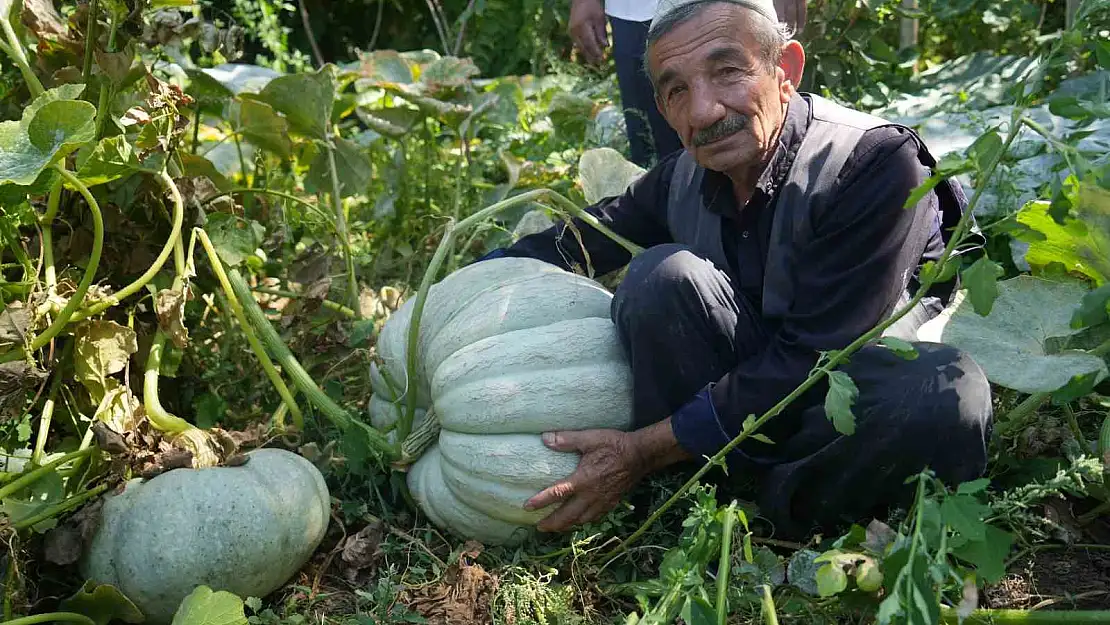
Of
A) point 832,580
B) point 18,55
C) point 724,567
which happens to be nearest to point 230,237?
point 18,55

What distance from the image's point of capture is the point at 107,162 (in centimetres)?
205

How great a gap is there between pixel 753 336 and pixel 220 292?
3.78 ft

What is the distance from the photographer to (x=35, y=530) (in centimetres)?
190

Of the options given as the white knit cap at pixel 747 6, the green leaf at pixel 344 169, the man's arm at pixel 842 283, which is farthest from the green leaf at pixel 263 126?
the man's arm at pixel 842 283

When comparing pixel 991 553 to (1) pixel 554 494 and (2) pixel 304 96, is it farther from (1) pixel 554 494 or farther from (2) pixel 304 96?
(2) pixel 304 96

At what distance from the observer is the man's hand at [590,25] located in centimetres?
300

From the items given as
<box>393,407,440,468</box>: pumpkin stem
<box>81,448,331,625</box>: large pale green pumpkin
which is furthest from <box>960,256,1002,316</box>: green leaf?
<box>81,448,331,625</box>: large pale green pumpkin

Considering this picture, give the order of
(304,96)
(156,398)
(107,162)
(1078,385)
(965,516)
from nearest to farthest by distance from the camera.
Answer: (965,516), (1078,385), (107,162), (156,398), (304,96)

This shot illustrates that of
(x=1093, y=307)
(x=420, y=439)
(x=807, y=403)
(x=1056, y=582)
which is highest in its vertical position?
(x=1093, y=307)

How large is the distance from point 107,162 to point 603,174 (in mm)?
1139

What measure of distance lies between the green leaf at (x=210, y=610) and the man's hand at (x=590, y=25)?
71.4 inches

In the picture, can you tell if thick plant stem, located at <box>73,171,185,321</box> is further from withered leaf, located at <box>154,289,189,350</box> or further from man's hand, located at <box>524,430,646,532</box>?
man's hand, located at <box>524,430,646,532</box>

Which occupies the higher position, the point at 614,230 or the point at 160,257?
the point at 160,257

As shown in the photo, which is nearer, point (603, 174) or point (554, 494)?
point (554, 494)
